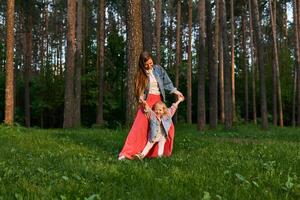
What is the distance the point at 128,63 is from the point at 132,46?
503 mm

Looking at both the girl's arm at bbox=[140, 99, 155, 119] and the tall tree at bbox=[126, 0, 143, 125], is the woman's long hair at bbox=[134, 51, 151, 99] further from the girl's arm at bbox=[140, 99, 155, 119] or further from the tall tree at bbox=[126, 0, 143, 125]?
the tall tree at bbox=[126, 0, 143, 125]

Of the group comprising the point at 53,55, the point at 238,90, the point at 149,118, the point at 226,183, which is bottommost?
the point at 226,183

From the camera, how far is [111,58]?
39.6m

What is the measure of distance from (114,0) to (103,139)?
28.6 m

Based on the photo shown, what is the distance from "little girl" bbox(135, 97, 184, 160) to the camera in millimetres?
9266

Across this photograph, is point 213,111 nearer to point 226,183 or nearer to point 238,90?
point 226,183

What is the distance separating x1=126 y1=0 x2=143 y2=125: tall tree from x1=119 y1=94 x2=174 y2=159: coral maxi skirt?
3912 mm

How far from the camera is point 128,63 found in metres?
13.5

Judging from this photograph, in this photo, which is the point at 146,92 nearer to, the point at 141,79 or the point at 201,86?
the point at 141,79

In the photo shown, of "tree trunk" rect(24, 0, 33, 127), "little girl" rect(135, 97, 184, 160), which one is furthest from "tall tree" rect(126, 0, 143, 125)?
"tree trunk" rect(24, 0, 33, 127)

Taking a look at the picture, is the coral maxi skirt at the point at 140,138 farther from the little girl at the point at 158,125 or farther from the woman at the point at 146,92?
the little girl at the point at 158,125

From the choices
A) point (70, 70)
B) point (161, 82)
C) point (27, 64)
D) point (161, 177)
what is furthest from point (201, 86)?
point (27, 64)

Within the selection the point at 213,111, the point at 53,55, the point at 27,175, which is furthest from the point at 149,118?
the point at 53,55

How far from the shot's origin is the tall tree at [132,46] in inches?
529
